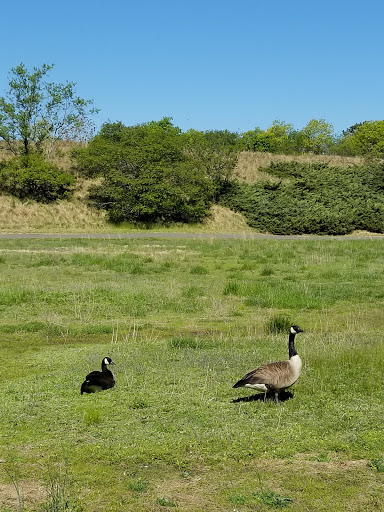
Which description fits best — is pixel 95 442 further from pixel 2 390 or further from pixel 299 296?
pixel 299 296

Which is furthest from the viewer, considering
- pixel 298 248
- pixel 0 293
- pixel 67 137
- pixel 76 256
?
pixel 67 137

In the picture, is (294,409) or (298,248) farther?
(298,248)

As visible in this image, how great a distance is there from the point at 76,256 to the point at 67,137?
126 ft

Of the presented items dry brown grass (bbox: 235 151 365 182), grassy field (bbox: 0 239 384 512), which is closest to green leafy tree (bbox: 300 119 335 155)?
dry brown grass (bbox: 235 151 365 182)

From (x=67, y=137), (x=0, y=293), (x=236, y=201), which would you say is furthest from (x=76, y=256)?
(x=67, y=137)

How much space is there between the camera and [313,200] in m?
59.1

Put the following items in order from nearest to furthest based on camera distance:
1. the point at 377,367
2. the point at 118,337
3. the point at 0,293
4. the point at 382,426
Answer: the point at 382,426, the point at 377,367, the point at 118,337, the point at 0,293

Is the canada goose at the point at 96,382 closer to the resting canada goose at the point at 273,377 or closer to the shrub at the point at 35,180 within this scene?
the resting canada goose at the point at 273,377

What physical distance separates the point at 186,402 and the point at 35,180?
47480 millimetres

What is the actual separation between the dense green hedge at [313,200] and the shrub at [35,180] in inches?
599

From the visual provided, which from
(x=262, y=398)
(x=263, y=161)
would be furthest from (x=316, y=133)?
(x=262, y=398)

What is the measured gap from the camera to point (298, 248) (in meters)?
35.9

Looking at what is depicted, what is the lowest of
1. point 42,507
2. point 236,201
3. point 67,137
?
point 42,507

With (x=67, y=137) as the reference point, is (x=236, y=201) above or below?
below
